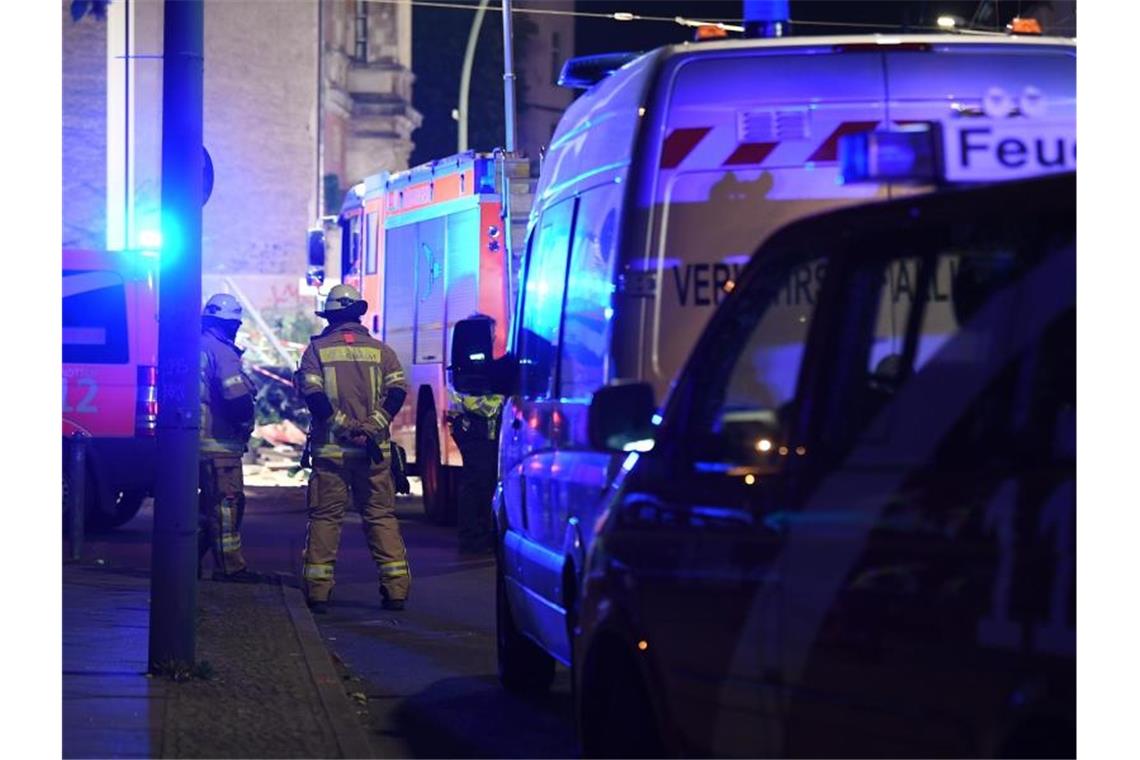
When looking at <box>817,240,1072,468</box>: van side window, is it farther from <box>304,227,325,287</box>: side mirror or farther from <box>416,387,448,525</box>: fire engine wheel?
<box>304,227,325,287</box>: side mirror

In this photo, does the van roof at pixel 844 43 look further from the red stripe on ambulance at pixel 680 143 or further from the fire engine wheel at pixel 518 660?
the fire engine wheel at pixel 518 660

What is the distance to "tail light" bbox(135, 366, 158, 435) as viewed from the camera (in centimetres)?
1667

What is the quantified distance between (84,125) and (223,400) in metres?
27.4

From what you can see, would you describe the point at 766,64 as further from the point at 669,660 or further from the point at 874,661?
the point at 874,661

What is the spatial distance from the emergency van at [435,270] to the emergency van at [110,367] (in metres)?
2.99

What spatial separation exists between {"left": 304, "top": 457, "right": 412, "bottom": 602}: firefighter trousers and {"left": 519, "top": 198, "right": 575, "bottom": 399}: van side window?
148 inches

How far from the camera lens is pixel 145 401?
16.7m

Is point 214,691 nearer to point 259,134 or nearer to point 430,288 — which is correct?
point 430,288

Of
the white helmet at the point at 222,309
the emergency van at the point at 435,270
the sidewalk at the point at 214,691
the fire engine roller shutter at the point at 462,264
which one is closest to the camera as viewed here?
the sidewalk at the point at 214,691

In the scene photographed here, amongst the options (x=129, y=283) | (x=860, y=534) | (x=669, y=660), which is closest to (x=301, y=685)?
(x=669, y=660)

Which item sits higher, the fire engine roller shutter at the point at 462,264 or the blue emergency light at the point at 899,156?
the fire engine roller shutter at the point at 462,264

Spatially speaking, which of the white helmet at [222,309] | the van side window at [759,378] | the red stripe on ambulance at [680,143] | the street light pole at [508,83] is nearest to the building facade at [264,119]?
the street light pole at [508,83]

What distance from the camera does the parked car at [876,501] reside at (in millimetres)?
4230
